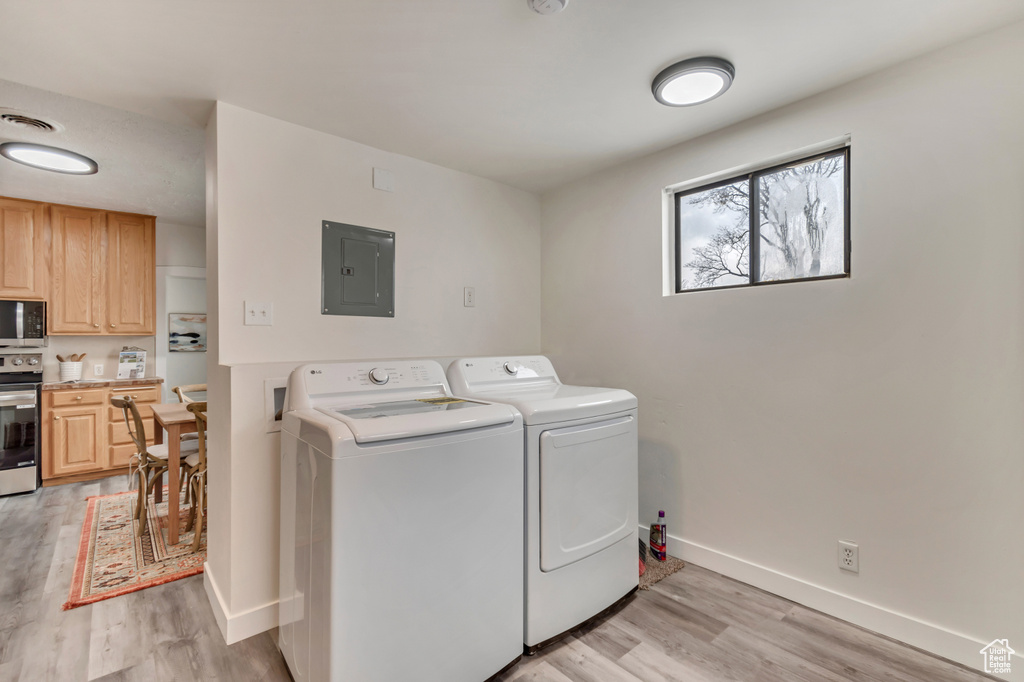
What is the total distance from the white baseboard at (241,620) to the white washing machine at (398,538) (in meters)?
0.25

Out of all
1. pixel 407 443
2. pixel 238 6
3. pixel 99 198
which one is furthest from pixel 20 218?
pixel 407 443

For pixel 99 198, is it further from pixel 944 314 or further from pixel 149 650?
pixel 944 314

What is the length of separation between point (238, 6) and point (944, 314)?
2727mm

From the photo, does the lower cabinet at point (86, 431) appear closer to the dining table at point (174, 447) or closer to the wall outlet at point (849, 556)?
the dining table at point (174, 447)

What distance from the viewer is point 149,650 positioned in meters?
1.82

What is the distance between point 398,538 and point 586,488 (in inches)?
33.0

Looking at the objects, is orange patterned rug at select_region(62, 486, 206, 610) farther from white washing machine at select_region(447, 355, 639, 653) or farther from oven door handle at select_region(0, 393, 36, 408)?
white washing machine at select_region(447, 355, 639, 653)

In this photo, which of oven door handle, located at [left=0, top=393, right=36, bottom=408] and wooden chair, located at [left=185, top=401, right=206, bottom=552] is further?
oven door handle, located at [left=0, top=393, right=36, bottom=408]

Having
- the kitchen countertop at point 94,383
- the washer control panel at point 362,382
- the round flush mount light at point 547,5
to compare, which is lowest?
the kitchen countertop at point 94,383

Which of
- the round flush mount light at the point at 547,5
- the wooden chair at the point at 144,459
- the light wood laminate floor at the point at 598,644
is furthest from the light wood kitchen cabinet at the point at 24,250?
the round flush mount light at the point at 547,5

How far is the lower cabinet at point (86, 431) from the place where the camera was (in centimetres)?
379

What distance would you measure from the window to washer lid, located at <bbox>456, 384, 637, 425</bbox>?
3.06ft

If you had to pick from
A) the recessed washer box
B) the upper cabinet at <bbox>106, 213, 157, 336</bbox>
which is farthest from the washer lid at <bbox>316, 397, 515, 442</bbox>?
the upper cabinet at <bbox>106, 213, 157, 336</bbox>

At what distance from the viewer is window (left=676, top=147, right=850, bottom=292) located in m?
2.10
